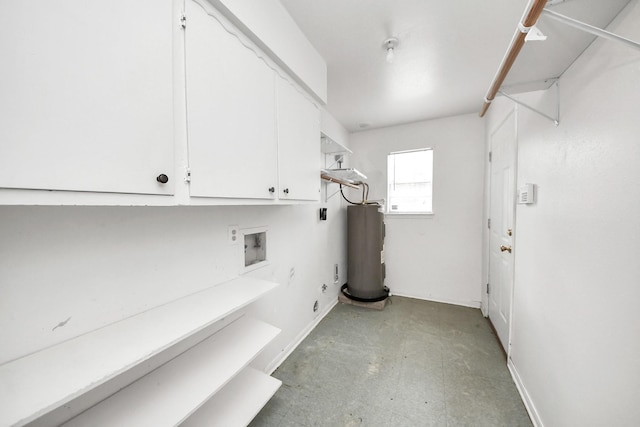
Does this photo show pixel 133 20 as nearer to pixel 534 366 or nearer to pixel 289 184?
pixel 289 184

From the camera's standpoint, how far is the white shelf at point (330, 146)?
2185 millimetres

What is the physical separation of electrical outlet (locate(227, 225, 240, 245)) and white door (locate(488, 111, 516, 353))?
2.17m

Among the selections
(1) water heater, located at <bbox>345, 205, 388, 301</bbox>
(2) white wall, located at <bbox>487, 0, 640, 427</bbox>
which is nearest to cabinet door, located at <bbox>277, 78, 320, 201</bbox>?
(1) water heater, located at <bbox>345, 205, 388, 301</bbox>

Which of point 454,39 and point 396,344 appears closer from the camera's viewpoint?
point 454,39

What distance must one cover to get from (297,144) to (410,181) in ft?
7.46

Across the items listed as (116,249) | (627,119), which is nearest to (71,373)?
(116,249)

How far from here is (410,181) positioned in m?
3.24

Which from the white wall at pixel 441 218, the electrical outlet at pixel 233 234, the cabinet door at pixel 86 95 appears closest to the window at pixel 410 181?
the white wall at pixel 441 218

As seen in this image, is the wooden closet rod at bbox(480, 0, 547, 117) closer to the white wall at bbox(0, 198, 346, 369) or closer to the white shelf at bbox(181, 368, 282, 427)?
the white wall at bbox(0, 198, 346, 369)

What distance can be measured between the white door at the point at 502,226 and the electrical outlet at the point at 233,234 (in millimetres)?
2172

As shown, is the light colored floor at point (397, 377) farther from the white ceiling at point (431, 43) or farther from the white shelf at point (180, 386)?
the white ceiling at point (431, 43)

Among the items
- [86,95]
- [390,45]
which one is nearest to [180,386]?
[86,95]

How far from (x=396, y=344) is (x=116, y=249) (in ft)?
7.55

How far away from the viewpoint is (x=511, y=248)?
1860mm
